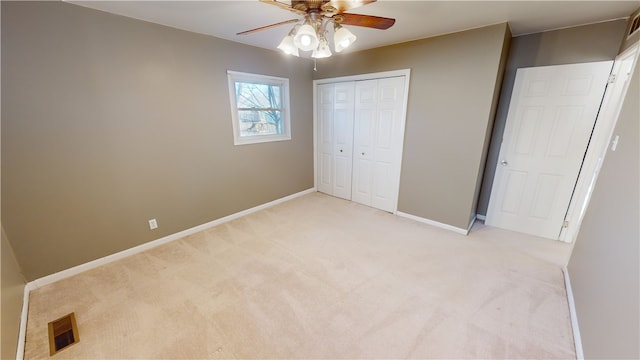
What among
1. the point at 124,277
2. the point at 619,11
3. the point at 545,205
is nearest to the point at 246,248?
the point at 124,277

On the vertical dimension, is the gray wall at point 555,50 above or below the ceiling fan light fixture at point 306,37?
above

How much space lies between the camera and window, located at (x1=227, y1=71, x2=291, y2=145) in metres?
3.15

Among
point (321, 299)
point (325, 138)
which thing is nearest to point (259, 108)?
point (325, 138)

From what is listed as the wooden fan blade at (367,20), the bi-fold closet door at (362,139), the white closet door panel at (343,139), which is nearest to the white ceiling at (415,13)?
the wooden fan blade at (367,20)

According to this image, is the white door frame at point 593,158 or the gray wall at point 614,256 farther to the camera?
the white door frame at point 593,158

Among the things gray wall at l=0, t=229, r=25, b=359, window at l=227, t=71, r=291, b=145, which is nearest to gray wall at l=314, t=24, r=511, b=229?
window at l=227, t=71, r=291, b=145

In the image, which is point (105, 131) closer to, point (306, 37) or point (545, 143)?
point (306, 37)

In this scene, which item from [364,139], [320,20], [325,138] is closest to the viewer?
[320,20]

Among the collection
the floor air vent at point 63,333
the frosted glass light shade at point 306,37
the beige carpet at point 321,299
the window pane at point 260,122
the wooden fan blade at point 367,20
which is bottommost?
the floor air vent at point 63,333

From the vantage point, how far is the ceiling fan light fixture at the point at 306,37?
1396mm

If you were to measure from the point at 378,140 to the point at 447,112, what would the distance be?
0.99 m

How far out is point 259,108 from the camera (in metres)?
3.44

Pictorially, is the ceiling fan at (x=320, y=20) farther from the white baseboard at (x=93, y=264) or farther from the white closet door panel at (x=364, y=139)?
the white baseboard at (x=93, y=264)

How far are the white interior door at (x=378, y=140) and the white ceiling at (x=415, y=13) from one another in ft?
2.78
